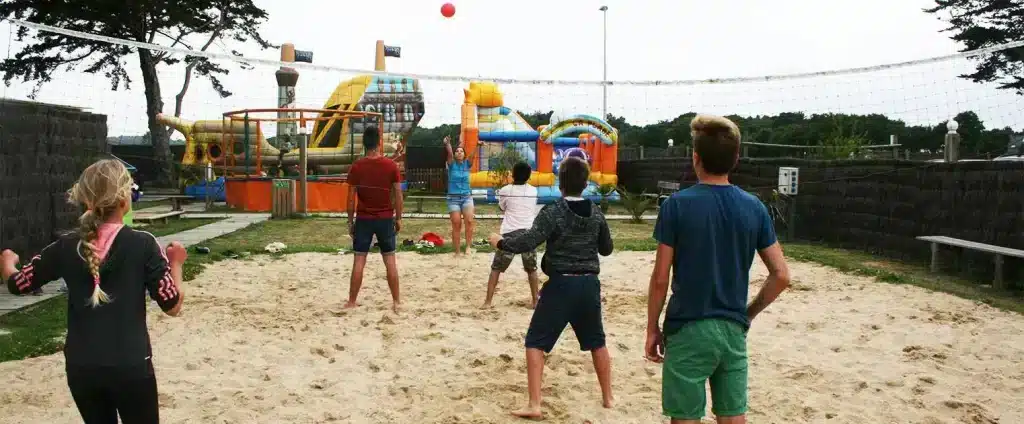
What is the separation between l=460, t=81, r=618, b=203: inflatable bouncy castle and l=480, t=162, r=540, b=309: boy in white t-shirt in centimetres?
1285

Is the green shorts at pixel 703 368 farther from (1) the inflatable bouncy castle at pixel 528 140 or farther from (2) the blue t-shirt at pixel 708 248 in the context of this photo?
(1) the inflatable bouncy castle at pixel 528 140

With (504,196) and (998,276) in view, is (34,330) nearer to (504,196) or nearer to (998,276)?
(504,196)

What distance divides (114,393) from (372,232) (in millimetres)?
4109

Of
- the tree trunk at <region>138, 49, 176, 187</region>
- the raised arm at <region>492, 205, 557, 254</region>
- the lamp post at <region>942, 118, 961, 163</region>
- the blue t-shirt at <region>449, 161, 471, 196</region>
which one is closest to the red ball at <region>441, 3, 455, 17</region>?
the blue t-shirt at <region>449, 161, 471, 196</region>

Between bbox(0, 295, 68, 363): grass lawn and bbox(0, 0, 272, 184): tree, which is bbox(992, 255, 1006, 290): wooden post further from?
bbox(0, 0, 272, 184): tree

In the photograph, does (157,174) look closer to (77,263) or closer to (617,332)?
(617,332)

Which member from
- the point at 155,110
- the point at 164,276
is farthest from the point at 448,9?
the point at 155,110

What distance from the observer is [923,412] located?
13.8 ft

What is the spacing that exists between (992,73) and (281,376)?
82.6ft

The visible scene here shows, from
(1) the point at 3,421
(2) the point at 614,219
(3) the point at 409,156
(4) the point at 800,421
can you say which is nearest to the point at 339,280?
(1) the point at 3,421

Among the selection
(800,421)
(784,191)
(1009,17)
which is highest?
(1009,17)

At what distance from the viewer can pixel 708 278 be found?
2799mm

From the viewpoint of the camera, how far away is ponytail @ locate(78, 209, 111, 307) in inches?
102

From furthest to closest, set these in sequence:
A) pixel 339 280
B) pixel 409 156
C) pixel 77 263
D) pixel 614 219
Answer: pixel 409 156 < pixel 614 219 < pixel 339 280 < pixel 77 263
